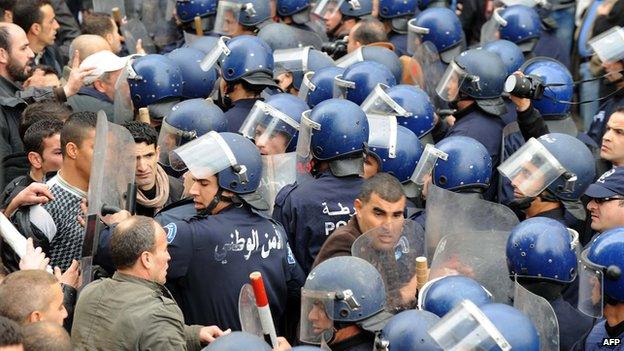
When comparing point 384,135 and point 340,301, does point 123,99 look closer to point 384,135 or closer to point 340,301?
point 384,135

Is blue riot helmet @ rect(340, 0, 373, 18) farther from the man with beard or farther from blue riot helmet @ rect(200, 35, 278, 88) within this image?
the man with beard

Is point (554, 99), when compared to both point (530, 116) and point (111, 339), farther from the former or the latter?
point (111, 339)

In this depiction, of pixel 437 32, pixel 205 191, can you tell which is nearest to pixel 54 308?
pixel 205 191

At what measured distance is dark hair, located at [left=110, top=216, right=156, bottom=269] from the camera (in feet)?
24.4

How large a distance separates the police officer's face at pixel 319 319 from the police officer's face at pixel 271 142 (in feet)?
9.68

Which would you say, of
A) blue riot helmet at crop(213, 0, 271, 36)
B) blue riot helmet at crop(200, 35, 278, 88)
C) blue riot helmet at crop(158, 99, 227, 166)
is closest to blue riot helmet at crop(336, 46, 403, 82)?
blue riot helmet at crop(200, 35, 278, 88)

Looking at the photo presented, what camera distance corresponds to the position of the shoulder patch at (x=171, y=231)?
8.16 m

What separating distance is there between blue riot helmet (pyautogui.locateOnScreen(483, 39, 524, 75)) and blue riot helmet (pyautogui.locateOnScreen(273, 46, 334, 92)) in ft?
4.63

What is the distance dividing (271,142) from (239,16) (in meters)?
3.23

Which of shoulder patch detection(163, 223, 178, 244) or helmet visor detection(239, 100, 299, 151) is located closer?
shoulder patch detection(163, 223, 178, 244)

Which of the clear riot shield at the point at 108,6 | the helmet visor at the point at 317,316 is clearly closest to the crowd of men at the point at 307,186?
the helmet visor at the point at 317,316

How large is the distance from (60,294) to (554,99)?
5.32 meters

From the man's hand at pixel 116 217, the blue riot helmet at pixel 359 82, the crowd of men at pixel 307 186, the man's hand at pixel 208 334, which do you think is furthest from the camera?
the blue riot helmet at pixel 359 82

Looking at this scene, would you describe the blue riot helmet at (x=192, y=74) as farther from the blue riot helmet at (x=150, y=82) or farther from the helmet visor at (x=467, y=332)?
the helmet visor at (x=467, y=332)
